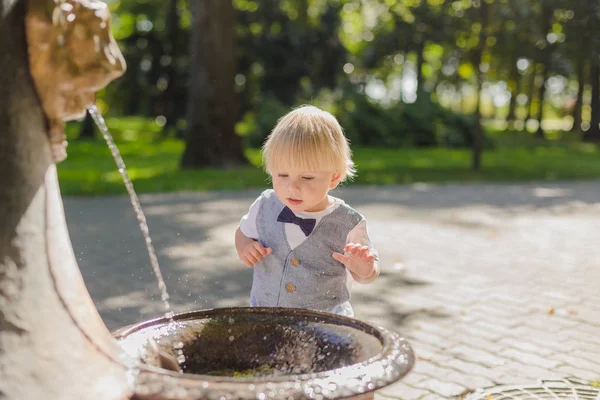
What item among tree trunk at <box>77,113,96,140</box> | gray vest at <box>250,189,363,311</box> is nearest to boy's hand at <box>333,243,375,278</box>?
gray vest at <box>250,189,363,311</box>

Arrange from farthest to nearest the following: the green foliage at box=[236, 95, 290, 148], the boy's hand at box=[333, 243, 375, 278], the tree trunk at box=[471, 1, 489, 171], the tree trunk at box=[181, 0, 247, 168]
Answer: the green foliage at box=[236, 95, 290, 148], the tree trunk at box=[181, 0, 247, 168], the tree trunk at box=[471, 1, 489, 171], the boy's hand at box=[333, 243, 375, 278]

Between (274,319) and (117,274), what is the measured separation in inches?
178

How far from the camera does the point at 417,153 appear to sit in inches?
876

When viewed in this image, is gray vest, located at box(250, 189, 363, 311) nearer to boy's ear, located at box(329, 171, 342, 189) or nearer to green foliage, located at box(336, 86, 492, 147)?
boy's ear, located at box(329, 171, 342, 189)

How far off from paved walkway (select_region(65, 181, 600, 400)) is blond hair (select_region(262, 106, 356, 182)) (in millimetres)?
1643

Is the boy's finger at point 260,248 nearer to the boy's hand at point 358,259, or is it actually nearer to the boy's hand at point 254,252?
the boy's hand at point 254,252

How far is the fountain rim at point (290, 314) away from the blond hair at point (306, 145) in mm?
591

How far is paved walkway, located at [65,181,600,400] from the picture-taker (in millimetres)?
4426

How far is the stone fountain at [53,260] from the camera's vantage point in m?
1.44

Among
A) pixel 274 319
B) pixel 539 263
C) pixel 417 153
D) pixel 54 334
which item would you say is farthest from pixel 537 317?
pixel 417 153

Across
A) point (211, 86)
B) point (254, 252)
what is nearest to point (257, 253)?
point (254, 252)

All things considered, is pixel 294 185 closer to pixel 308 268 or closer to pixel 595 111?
pixel 308 268

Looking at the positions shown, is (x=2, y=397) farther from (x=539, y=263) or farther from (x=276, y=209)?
(x=539, y=263)

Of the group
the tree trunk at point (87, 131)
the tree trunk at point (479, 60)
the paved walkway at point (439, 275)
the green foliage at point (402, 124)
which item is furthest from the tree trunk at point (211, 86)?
the tree trunk at point (87, 131)
